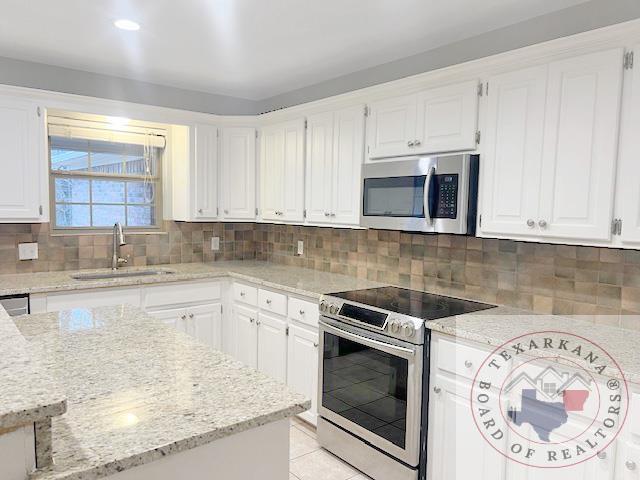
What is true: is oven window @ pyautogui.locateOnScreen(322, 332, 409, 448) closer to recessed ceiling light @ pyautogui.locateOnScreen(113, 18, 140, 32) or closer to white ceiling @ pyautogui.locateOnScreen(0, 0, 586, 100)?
white ceiling @ pyautogui.locateOnScreen(0, 0, 586, 100)

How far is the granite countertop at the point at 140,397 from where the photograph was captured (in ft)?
3.20

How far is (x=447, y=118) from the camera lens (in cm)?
251

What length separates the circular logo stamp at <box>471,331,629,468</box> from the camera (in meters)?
1.65

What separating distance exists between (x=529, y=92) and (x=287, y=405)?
1.84 metres

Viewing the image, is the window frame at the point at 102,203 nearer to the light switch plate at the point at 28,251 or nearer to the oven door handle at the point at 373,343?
the light switch plate at the point at 28,251

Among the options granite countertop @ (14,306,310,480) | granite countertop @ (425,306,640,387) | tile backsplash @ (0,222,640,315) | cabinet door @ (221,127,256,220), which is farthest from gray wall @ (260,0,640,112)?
granite countertop @ (14,306,310,480)

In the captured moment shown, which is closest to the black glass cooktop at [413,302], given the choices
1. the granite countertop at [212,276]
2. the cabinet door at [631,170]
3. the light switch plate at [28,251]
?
the granite countertop at [212,276]

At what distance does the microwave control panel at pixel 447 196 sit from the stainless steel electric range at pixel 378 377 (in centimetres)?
52

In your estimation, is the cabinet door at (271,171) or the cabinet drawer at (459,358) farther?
the cabinet door at (271,171)

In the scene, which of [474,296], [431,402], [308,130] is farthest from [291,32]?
[431,402]

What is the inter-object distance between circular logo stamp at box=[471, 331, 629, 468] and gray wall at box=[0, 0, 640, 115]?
5.10ft

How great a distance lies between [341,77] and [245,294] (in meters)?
1.84

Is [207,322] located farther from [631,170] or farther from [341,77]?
[631,170]

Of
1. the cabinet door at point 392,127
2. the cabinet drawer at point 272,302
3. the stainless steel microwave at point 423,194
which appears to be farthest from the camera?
the cabinet drawer at point 272,302
